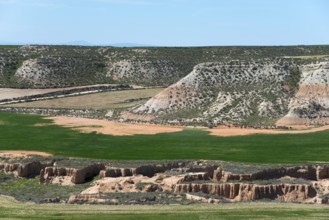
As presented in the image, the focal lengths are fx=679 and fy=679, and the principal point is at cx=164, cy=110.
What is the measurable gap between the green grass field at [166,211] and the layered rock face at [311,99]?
4367cm

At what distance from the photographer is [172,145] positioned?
66688 millimetres

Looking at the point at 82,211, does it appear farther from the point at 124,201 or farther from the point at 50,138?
the point at 50,138

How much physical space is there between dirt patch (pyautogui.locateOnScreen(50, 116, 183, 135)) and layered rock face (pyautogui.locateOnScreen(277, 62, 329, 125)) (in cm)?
1624

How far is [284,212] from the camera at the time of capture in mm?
41125

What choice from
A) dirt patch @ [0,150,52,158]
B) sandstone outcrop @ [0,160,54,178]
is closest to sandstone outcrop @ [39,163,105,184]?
sandstone outcrop @ [0,160,54,178]

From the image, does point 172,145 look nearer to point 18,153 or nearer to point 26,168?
point 18,153

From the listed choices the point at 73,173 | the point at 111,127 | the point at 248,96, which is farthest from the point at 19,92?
the point at 73,173

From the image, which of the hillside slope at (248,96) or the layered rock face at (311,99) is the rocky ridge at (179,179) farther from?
the layered rock face at (311,99)

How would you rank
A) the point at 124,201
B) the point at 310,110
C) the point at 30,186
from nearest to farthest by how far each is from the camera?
the point at 124,201 → the point at 30,186 → the point at 310,110

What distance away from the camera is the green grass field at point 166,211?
1554 inches

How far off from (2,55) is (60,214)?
127 meters

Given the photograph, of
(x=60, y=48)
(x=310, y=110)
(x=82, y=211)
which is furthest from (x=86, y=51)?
(x=82, y=211)

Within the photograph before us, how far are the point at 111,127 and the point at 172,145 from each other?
14609 mm

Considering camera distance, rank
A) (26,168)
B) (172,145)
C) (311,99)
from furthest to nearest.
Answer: (311,99) → (172,145) → (26,168)
